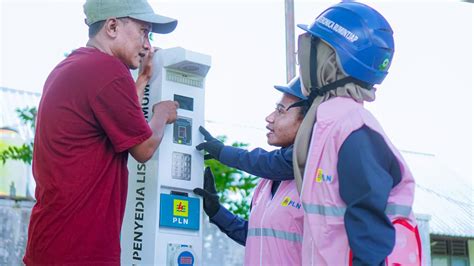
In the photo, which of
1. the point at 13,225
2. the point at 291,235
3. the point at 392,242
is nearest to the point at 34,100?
the point at 13,225

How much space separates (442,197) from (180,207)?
1624 cm

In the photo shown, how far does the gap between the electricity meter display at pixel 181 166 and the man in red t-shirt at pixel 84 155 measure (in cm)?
77

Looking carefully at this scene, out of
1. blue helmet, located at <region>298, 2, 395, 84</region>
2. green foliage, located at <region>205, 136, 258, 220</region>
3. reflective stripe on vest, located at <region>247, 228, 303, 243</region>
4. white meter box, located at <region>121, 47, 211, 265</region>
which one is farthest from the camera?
green foliage, located at <region>205, 136, 258, 220</region>

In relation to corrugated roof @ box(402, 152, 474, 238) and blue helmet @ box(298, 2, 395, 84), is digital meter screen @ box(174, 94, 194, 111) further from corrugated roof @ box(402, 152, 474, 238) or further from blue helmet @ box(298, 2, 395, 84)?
corrugated roof @ box(402, 152, 474, 238)

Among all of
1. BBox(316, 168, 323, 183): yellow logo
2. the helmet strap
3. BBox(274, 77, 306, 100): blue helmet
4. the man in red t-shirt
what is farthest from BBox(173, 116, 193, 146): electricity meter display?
BBox(316, 168, 323, 183): yellow logo

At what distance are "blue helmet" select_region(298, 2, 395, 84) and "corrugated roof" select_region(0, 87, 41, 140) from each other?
32.8 ft

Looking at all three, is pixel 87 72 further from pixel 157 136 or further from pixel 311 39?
pixel 311 39

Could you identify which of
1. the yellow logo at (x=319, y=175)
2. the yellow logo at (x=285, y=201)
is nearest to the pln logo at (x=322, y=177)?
the yellow logo at (x=319, y=175)

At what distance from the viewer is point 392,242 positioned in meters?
2.84

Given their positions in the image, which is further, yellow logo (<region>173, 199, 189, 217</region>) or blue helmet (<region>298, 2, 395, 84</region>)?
yellow logo (<region>173, 199, 189, 217</region>)

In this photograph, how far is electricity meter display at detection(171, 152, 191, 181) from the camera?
4137 mm

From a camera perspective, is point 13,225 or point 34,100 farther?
point 34,100

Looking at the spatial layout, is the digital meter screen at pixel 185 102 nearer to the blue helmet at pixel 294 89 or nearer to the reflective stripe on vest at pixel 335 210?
the blue helmet at pixel 294 89

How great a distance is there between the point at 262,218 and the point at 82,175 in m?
1.14
